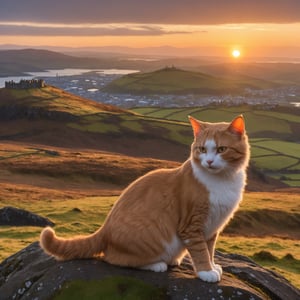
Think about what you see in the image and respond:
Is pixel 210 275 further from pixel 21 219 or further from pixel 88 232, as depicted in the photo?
pixel 21 219

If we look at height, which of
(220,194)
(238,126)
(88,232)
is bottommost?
(88,232)

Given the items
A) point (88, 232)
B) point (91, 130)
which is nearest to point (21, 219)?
point (88, 232)

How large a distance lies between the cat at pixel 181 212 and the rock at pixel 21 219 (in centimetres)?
2264

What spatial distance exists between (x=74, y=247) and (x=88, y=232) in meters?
21.7

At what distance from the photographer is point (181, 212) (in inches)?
404

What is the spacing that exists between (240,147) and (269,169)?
10108 cm

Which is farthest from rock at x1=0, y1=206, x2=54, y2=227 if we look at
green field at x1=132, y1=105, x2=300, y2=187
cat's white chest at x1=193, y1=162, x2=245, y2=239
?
green field at x1=132, y1=105, x2=300, y2=187

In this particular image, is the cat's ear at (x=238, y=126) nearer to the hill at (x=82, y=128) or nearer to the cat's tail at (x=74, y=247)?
the cat's tail at (x=74, y=247)

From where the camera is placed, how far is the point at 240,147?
987cm

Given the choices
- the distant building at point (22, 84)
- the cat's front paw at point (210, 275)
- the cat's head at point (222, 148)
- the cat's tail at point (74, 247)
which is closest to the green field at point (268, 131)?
the distant building at point (22, 84)

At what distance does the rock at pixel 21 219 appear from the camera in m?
32.7

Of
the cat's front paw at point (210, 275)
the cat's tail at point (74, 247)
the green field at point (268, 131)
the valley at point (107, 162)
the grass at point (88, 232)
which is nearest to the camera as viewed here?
the cat's front paw at point (210, 275)

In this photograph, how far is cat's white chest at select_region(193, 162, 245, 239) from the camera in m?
9.91

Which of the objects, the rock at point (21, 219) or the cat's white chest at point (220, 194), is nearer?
the cat's white chest at point (220, 194)
